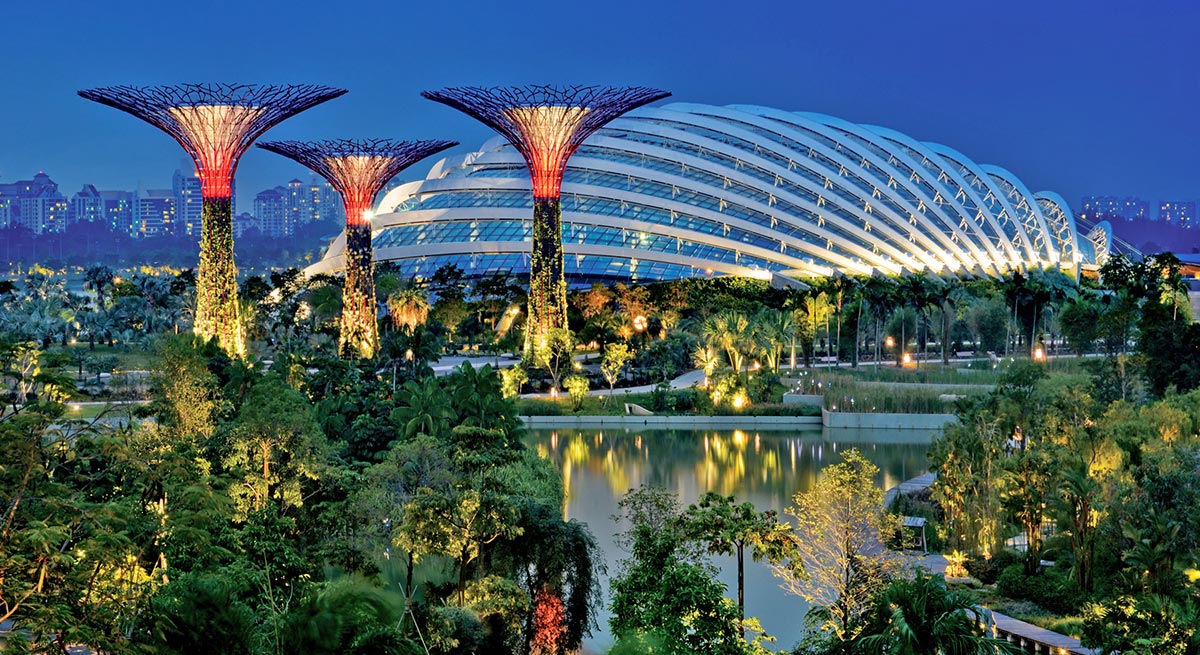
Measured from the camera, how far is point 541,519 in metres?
28.9

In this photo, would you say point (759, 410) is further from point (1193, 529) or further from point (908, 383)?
point (1193, 529)

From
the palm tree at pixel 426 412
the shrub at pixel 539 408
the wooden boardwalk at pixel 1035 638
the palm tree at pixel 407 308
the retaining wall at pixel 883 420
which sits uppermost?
the palm tree at pixel 407 308

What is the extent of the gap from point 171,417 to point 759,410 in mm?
28017

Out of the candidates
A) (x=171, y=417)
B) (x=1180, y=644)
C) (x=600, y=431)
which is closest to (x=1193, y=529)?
(x=1180, y=644)

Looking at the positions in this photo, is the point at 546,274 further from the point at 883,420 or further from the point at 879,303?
the point at 879,303

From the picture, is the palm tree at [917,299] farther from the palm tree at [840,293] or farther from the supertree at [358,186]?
the supertree at [358,186]

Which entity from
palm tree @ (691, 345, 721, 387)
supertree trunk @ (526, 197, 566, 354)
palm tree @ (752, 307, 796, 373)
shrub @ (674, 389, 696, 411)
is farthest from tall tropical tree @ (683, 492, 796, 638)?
palm tree @ (752, 307, 796, 373)

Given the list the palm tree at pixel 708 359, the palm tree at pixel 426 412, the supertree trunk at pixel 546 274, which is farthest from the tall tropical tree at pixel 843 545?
the supertree trunk at pixel 546 274

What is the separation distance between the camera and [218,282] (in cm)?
6141

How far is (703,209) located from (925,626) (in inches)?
3210

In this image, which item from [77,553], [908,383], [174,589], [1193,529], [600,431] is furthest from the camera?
[908,383]

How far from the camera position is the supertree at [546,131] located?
62.6 metres

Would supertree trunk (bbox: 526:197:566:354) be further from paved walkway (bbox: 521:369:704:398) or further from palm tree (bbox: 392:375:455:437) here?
palm tree (bbox: 392:375:455:437)

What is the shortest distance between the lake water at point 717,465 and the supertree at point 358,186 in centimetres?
1519
